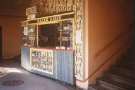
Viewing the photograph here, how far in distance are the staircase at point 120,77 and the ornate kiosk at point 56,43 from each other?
26.7 inches

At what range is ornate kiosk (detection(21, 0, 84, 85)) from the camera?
741 cm

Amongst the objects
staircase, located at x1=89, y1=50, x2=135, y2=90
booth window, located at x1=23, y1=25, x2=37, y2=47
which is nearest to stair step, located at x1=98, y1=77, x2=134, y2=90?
staircase, located at x1=89, y1=50, x2=135, y2=90

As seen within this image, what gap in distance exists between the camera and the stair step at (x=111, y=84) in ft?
20.3

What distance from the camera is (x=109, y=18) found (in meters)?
7.38

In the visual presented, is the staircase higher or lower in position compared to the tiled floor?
higher

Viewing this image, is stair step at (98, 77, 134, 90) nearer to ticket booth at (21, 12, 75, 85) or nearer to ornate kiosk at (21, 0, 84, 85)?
ornate kiosk at (21, 0, 84, 85)

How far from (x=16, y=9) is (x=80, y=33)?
8.26 metres

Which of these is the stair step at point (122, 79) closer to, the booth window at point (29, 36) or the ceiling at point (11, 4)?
the booth window at point (29, 36)

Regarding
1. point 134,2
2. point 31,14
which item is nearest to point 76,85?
point 134,2

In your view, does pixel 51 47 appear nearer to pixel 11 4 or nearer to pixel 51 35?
pixel 51 35

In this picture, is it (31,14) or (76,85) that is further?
(31,14)

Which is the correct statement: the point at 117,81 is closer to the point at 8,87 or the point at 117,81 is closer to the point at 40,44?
the point at 8,87

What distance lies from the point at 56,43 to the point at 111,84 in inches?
117

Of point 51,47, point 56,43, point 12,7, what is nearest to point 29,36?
point 51,47
